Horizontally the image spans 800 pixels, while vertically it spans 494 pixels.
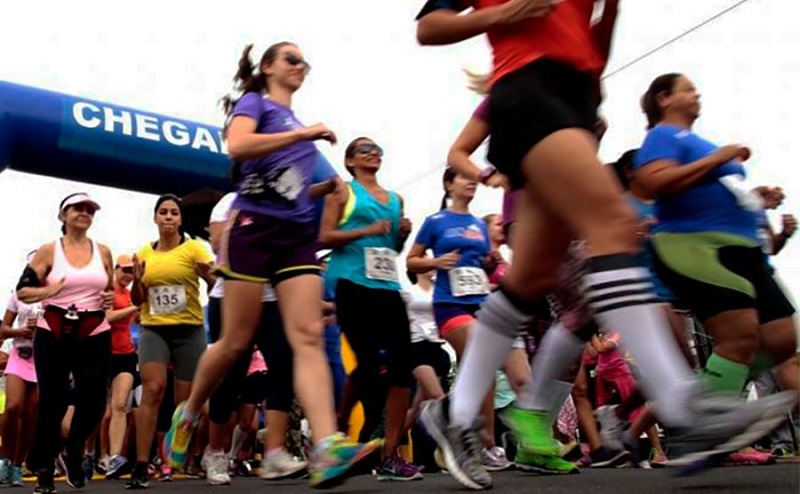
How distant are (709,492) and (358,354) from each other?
8.65ft

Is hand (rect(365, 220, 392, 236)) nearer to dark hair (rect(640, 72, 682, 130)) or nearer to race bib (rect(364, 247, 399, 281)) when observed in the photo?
race bib (rect(364, 247, 399, 281))

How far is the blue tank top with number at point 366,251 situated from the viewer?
4977mm

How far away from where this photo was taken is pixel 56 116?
1041 cm

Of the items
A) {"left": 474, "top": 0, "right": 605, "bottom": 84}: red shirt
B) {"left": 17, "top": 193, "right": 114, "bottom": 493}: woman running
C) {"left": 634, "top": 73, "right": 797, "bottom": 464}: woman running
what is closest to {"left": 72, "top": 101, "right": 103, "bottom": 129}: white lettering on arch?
{"left": 17, "top": 193, "right": 114, "bottom": 493}: woman running

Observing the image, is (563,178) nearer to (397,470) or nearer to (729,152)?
(729,152)

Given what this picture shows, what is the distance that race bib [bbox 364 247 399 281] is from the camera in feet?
16.4

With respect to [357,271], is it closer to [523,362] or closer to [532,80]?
[523,362]

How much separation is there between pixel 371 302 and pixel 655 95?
5.87 feet

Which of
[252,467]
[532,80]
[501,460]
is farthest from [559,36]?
[252,467]

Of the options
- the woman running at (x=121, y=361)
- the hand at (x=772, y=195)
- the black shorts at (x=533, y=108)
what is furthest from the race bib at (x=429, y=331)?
the black shorts at (x=533, y=108)

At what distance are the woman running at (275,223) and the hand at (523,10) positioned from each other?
3.83 feet

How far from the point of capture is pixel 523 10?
236 cm

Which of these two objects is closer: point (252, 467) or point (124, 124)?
point (252, 467)

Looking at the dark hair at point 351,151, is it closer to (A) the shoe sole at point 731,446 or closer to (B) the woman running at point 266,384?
(B) the woman running at point 266,384
